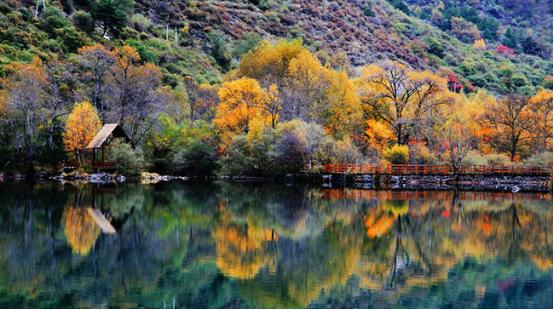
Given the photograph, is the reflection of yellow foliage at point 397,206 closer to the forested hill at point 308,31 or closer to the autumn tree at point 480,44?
the forested hill at point 308,31

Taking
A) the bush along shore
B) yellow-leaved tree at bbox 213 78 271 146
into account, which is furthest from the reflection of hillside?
yellow-leaved tree at bbox 213 78 271 146

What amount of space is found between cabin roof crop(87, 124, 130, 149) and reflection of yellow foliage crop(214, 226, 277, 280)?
3047 cm

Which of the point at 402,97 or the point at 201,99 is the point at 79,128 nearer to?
the point at 201,99

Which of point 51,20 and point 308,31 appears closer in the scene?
point 51,20

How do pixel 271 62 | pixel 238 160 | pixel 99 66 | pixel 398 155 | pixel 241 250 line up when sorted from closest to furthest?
pixel 241 250, pixel 398 155, pixel 238 160, pixel 99 66, pixel 271 62

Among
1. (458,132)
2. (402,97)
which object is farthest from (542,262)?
(402,97)

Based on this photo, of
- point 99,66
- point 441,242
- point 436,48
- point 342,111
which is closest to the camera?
point 441,242

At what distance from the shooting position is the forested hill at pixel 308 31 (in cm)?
8488

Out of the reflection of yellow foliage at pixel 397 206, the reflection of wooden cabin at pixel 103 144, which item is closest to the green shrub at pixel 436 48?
the reflection of wooden cabin at pixel 103 144

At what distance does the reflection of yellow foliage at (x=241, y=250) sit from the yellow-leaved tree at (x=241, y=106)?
108 ft

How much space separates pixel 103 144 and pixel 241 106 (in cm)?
1125

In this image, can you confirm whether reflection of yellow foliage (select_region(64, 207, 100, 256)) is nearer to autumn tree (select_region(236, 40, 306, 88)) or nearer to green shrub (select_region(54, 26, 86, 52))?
autumn tree (select_region(236, 40, 306, 88))

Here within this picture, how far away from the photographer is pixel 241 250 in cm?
2081

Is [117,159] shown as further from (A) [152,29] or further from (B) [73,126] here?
(A) [152,29]
